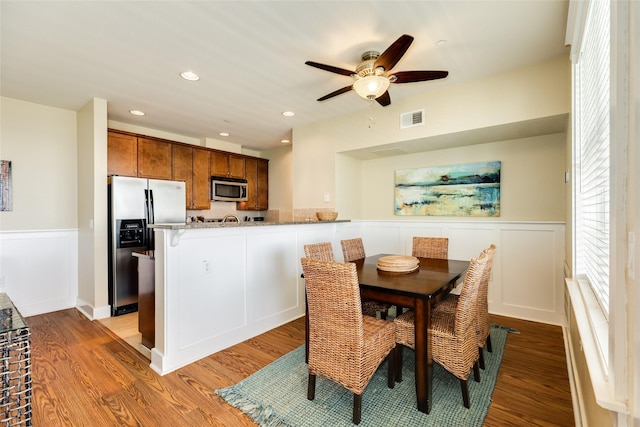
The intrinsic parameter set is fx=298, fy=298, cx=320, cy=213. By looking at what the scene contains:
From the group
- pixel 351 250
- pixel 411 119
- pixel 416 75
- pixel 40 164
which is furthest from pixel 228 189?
pixel 416 75

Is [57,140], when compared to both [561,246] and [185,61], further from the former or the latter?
[561,246]

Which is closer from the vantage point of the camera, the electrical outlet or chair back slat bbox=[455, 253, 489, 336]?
chair back slat bbox=[455, 253, 489, 336]

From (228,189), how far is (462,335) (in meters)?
4.43

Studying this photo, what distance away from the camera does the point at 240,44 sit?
236 cm

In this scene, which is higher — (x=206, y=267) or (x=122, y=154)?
(x=122, y=154)

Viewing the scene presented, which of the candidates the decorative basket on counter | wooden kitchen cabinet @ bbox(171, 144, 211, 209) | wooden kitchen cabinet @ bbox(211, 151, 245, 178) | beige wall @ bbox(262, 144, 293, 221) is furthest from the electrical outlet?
beige wall @ bbox(262, 144, 293, 221)

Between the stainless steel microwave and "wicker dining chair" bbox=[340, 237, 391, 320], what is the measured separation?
289 centimetres

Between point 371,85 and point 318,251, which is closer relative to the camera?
point 371,85

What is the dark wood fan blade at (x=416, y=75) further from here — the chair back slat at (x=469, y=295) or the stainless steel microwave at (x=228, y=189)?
the stainless steel microwave at (x=228, y=189)

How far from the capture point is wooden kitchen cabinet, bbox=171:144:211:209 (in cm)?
460

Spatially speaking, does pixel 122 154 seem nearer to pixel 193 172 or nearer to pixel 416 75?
pixel 193 172

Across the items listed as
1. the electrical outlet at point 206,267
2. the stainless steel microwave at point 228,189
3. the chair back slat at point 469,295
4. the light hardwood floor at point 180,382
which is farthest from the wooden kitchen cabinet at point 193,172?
the chair back slat at point 469,295

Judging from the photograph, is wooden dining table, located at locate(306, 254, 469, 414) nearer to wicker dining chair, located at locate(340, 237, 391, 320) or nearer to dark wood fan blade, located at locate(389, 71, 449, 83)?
wicker dining chair, located at locate(340, 237, 391, 320)

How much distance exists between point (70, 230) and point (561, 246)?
577 cm
